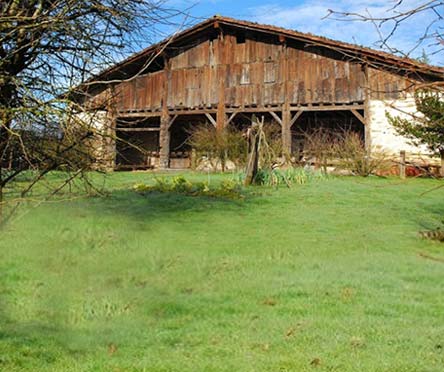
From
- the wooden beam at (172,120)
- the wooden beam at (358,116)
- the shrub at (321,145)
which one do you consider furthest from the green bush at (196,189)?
the wooden beam at (172,120)

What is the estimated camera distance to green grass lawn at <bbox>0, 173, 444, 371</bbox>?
13.7 feet

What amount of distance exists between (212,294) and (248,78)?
19.5 meters

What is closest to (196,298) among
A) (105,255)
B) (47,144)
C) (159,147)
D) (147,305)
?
(147,305)

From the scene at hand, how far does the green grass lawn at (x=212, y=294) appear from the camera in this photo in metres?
4.17

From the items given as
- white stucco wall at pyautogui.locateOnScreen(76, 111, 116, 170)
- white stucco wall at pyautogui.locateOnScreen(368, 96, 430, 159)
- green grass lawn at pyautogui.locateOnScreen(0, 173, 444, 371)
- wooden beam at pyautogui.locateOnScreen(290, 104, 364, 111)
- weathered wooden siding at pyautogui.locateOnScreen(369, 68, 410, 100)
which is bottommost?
green grass lawn at pyautogui.locateOnScreen(0, 173, 444, 371)

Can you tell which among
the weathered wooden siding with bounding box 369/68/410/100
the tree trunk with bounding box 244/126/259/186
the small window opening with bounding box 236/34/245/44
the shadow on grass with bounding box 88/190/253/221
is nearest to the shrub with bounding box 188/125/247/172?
the tree trunk with bounding box 244/126/259/186

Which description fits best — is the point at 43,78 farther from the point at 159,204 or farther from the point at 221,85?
the point at 221,85

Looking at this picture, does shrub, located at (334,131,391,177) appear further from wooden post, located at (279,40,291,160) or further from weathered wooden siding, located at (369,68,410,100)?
weathered wooden siding, located at (369,68,410,100)

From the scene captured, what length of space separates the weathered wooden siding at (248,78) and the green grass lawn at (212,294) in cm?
1362

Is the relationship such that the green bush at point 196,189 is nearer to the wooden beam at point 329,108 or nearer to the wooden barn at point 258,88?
the wooden barn at point 258,88

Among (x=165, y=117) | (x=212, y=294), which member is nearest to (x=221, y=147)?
(x=165, y=117)

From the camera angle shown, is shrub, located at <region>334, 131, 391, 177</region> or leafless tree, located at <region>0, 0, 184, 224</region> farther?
shrub, located at <region>334, 131, 391, 177</region>

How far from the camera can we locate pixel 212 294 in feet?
19.1

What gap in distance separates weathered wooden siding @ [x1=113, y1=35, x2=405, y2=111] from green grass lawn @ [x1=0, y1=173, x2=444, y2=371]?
13623mm
